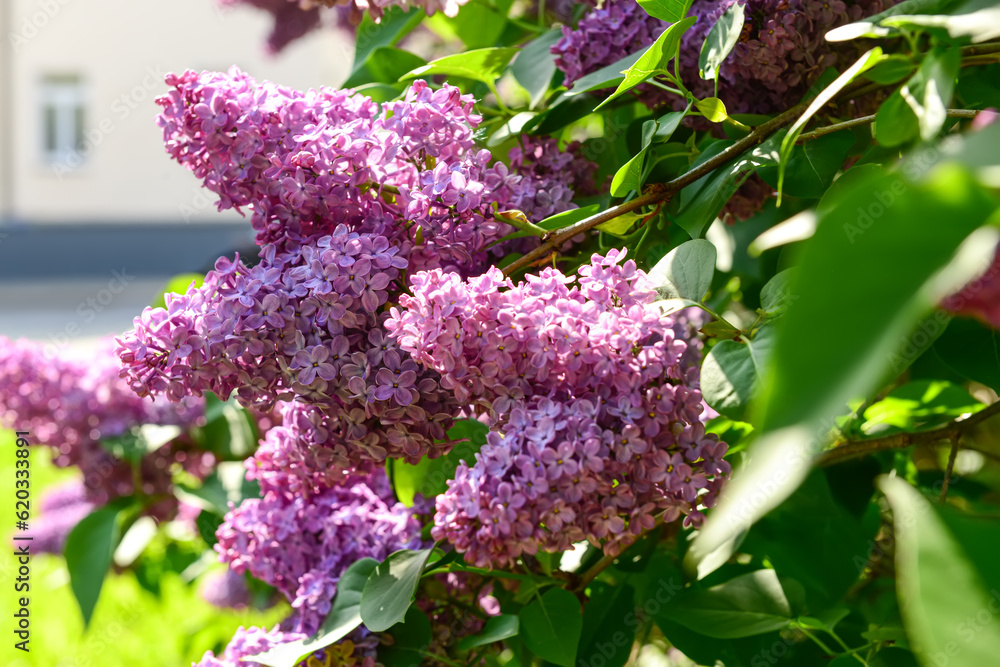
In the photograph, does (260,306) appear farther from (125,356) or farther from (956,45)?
(956,45)

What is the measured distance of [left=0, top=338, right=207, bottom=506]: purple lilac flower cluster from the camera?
91cm

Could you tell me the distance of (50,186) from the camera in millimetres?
7805

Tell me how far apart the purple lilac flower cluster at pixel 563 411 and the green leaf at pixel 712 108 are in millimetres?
100

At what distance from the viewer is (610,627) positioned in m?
0.52

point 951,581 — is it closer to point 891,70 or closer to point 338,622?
point 891,70

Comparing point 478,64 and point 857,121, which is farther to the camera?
point 478,64

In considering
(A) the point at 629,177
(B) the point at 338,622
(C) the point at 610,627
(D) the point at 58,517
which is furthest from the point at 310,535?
(D) the point at 58,517

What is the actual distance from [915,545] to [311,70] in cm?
820

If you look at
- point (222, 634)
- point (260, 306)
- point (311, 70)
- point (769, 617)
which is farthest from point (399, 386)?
point (311, 70)

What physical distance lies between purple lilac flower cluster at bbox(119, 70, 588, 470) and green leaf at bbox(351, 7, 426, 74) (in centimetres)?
18

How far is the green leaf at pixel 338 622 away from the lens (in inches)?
18.7

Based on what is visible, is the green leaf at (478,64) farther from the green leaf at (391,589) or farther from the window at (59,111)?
the window at (59,111)

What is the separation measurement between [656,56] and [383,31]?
0.30 metres

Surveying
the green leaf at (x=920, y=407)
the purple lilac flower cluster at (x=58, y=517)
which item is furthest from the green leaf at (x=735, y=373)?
the purple lilac flower cluster at (x=58, y=517)
